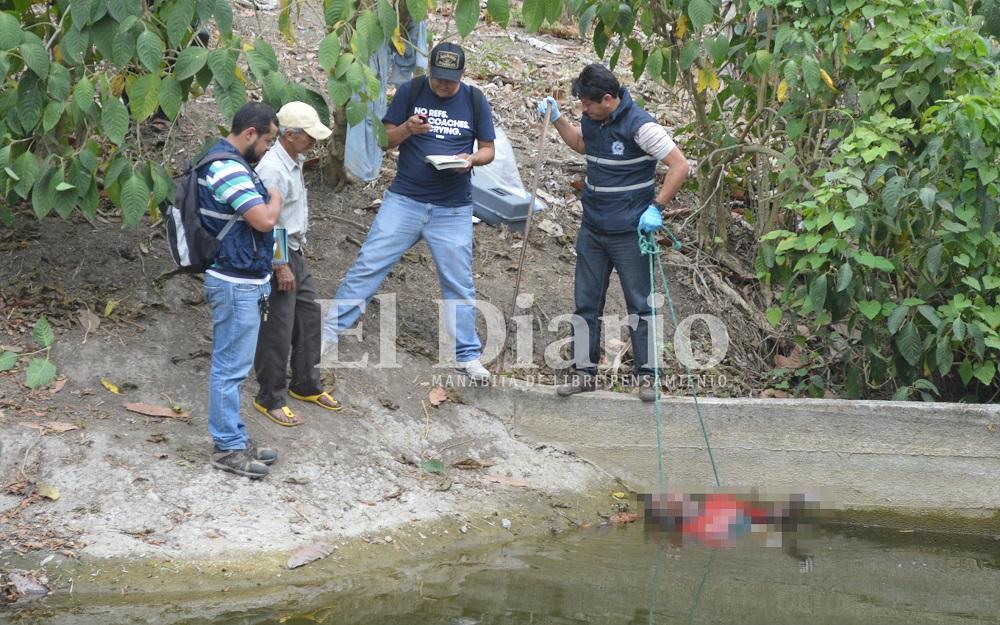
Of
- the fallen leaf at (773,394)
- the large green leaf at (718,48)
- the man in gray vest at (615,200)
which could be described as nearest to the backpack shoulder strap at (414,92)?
the man in gray vest at (615,200)

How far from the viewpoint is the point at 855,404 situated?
22.0 ft

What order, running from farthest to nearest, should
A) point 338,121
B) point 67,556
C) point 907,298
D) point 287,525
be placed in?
point 338,121 < point 907,298 < point 287,525 < point 67,556

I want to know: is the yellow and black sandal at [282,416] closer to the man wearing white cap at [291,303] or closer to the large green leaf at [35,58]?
the man wearing white cap at [291,303]

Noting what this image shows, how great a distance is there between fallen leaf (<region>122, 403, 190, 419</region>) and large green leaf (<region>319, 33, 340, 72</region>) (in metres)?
2.00

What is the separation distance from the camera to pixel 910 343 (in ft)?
22.0

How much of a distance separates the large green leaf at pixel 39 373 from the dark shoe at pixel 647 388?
3285mm

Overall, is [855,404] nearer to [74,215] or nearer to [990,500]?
[990,500]

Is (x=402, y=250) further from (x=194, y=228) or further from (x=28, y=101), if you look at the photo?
(x=28, y=101)

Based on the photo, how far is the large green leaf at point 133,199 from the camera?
6008 mm

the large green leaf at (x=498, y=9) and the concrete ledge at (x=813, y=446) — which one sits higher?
the large green leaf at (x=498, y=9)

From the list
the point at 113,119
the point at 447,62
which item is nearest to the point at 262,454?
the point at 113,119

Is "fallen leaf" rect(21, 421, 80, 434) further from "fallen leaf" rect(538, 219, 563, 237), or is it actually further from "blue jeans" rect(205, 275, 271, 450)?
"fallen leaf" rect(538, 219, 563, 237)

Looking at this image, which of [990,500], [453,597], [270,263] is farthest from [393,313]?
[990,500]

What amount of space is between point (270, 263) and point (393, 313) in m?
1.93
